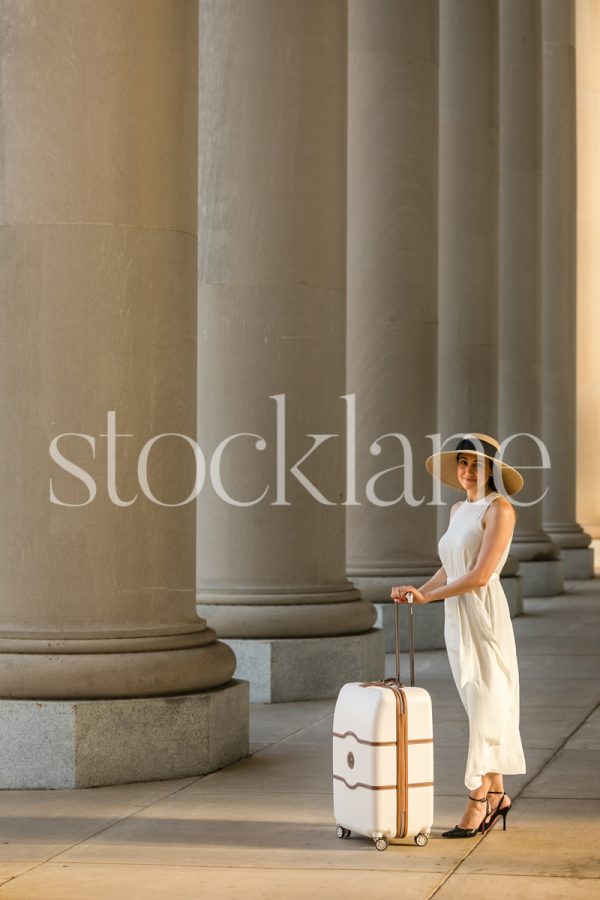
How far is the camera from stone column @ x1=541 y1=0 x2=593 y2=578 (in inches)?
3068

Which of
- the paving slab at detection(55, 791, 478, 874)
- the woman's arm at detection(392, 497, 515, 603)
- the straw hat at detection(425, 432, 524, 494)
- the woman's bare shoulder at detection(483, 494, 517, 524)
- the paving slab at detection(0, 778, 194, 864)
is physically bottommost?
the paving slab at detection(0, 778, 194, 864)

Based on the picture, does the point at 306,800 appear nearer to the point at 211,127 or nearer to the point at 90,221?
the point at 90,221

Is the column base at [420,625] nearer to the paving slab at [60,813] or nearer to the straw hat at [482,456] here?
the paving slab at [60,813]

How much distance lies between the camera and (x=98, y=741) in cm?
2597

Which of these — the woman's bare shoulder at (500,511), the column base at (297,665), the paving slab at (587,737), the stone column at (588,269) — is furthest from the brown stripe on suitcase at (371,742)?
the stone column at (588,269)

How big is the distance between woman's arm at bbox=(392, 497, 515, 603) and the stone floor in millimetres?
3411

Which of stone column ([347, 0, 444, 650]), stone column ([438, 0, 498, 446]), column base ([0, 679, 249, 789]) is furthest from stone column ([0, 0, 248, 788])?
stone column ([438, 0, 498, 446])

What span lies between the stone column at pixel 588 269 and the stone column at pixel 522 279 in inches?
923

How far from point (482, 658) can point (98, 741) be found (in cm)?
708

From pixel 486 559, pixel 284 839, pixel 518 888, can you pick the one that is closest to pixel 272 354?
pixel 486 559

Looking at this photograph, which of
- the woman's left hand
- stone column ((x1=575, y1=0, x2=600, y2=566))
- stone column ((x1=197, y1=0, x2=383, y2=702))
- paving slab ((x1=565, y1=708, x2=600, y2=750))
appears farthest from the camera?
stone column ((x1=575, y1=0, x2=600, y2=566))

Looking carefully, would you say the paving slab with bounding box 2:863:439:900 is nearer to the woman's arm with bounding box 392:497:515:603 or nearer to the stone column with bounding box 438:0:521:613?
the woman's arm with bounding box 392:497:515:603

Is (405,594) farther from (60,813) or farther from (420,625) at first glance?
(420,625)

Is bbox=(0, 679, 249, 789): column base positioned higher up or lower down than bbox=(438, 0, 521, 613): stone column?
lower down
